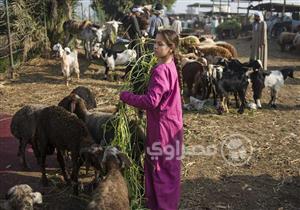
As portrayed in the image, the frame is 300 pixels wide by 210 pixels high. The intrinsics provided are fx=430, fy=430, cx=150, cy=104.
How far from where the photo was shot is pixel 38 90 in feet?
40.7

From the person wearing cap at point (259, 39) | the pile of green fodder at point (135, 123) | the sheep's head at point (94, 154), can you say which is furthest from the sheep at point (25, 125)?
the person wearing cap at point (259, 39)

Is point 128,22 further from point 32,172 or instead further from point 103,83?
point 32,172

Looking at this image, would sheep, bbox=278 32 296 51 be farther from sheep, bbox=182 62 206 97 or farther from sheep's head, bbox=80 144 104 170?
sheep's head, bbox=80 144 104 170

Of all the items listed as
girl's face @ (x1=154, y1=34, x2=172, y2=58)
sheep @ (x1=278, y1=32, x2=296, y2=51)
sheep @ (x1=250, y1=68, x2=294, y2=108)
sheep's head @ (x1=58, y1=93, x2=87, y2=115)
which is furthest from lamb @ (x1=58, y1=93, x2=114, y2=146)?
sheep @ (x1=278, y1=32, x2=296, y2=51)

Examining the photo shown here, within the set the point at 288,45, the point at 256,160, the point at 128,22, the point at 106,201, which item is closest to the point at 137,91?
the point at 106,201

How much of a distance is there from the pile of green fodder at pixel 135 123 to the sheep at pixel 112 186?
35 cm

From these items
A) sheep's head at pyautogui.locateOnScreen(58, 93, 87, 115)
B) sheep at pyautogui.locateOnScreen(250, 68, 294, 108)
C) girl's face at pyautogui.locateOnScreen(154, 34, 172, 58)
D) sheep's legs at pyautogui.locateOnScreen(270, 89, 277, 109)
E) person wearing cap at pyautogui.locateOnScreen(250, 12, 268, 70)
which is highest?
girl's face at pyautogui.locateOnScreen(154, 34, 172, 58)

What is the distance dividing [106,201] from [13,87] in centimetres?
941

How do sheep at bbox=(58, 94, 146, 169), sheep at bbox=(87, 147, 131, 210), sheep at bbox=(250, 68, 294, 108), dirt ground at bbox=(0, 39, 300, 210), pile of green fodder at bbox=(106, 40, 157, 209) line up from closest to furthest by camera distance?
sheep at bbox=(87, 147, 131, 210) → pile of green fodder at bbox=(106, 40, 157, 209) → sheep at bbox=(58, 94, 146, 169) → dirt ground at bbox=(0, 39, 300, 210) → sheep at bbox=(250, 68, 294, 108)

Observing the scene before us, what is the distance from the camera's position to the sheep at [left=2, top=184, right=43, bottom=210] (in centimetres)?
471

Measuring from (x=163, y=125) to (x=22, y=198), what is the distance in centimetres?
176

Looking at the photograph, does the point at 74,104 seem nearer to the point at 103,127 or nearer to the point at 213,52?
the point at 103,127

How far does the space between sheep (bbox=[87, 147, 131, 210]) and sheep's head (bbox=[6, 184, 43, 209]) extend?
92cm

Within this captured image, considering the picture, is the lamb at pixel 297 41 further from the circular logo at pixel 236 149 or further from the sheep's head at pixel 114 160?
the sheep's head at pixel 114 160
